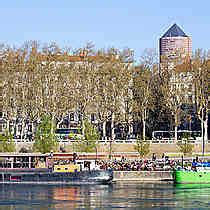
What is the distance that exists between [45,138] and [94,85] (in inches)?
545

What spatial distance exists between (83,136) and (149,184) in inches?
1005

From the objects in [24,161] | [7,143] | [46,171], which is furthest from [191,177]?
[7,143]

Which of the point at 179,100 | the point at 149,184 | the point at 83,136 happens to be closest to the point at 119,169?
the point at 149,184

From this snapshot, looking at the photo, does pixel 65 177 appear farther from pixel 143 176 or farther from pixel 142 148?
pixel 142 148

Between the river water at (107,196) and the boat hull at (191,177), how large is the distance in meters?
1.21

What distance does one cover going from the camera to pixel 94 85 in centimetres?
11675

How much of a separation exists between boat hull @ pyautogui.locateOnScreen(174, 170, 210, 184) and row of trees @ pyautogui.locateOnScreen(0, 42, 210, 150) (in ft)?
86.1

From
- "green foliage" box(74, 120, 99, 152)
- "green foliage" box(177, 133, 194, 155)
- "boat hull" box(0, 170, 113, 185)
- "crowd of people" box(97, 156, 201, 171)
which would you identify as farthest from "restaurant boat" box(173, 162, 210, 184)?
"green foliage" box(74, 120, 99, 152)

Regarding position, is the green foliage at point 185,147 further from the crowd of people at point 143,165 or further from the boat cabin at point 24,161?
the boat cabin at point 24,161

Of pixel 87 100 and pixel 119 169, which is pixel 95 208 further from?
pixel 87 100

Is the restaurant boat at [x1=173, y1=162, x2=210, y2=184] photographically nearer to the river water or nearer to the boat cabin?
the river water

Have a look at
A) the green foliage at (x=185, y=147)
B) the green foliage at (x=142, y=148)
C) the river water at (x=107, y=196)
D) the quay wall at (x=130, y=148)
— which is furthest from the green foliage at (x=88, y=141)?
the river water at (x=107, y=196)

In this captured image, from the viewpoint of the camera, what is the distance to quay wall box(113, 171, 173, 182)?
3511 inches

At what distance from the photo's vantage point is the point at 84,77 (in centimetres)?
11638
